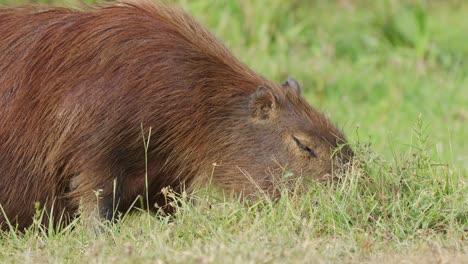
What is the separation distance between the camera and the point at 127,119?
15.8 ft

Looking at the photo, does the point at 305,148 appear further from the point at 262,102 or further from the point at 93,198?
the point at 93,198

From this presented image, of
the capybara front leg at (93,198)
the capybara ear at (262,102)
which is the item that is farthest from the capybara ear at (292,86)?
the capybara front leg at (93,198)

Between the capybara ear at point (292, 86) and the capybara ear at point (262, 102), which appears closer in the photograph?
the capybara ear at point (262, 102)

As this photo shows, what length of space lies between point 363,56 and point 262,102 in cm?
524

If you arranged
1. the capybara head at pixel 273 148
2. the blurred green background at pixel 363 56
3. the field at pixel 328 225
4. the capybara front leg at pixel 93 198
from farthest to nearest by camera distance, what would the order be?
the blurred green background at pixel 363 56
the capybara head at pixel 273 148
the capybara front leg at pixel 93 198
the field at pixel 328 225

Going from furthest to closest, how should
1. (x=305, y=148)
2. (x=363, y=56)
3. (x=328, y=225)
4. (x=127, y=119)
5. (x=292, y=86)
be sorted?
(x=363, y=56)
(x=292, y=86)
(x=305, y=148)
(x=127, y=119)
(x=328, y=225)

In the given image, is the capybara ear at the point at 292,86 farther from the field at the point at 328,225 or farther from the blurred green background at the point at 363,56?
the blurred green background at the point at 363,56

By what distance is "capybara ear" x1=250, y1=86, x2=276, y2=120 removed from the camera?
5.05m

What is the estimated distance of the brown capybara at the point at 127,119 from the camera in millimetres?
4816

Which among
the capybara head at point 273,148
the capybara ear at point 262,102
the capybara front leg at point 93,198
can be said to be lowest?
the capybara front leg at point 93,198

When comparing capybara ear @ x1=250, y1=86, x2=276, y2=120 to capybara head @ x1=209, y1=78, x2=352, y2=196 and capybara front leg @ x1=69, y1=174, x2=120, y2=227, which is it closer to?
capybara head @ x1=209, y1=78, x2=352, y2=196

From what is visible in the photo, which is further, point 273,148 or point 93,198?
point 273,148

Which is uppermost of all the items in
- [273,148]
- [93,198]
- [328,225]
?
[273,148]

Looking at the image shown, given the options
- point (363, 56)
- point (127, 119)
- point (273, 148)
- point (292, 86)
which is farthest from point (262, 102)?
point (363, 56)
